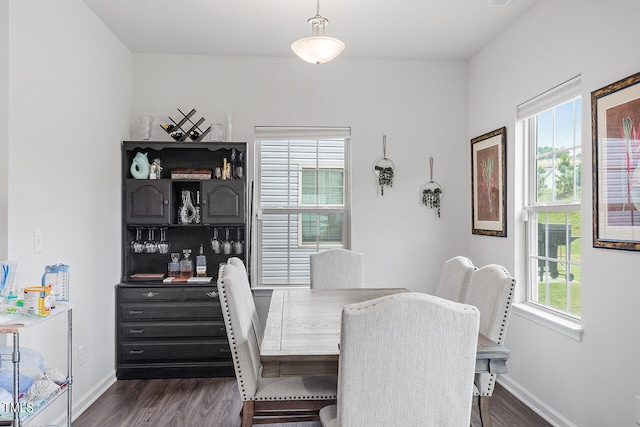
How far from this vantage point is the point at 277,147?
458cm

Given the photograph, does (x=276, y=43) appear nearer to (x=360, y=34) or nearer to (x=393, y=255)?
(x=360, y=34)

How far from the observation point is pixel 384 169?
14.9 ft

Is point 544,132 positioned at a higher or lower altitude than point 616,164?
higher

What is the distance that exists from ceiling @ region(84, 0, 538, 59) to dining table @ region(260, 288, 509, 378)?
2064 millimetres

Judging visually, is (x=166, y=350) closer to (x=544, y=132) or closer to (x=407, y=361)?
(x=407, y=361)

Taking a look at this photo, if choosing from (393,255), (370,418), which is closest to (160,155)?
(393,255)

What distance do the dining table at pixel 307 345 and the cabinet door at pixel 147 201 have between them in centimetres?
165

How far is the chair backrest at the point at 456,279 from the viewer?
2.93m

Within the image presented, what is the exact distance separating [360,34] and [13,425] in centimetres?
340

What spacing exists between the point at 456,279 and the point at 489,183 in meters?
1.35

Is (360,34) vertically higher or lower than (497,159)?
higher

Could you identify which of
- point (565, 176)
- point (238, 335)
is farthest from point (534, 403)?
point (238, 335)

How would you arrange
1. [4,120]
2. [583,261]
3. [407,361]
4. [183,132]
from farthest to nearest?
1. [183,132]
2. [583,261]
3. [4,120]
4. [407,361]

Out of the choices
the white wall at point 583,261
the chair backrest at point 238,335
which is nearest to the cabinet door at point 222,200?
the chair backrest at point 238,335
